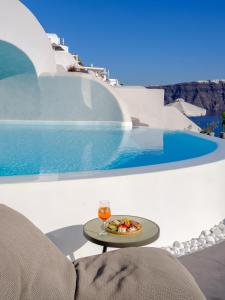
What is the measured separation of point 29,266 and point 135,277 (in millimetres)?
543

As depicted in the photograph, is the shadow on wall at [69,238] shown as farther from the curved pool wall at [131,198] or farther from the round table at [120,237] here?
the round table at [120,237]

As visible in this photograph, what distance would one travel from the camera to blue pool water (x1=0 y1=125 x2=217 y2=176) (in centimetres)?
593

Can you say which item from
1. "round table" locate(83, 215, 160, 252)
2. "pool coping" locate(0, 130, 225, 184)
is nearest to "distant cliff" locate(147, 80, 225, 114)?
"pool coping" locate(0, 130, 225, 184)

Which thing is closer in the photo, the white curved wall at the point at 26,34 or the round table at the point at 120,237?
the round table at the point at 120,237

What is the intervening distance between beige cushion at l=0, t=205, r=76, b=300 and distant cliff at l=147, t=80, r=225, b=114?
302 ft

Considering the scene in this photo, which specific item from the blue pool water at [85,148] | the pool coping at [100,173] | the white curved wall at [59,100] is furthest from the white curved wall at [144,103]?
the pool coping at [100,173]

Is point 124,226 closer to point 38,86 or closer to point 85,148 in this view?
point 85,148

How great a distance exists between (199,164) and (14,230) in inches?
112

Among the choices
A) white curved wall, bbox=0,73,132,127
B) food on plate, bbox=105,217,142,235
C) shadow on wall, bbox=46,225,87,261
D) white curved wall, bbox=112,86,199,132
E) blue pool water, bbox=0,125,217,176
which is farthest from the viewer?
white curved wall, bbox=112,86,199,132

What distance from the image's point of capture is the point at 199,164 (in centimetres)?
421

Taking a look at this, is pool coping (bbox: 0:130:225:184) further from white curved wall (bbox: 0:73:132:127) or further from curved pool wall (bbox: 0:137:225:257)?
white curved wall (bbox: 0:73:132:127)

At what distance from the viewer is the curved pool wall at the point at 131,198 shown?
3.24 meters

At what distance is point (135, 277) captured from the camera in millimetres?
1824

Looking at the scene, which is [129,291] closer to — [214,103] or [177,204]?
[177,204]
